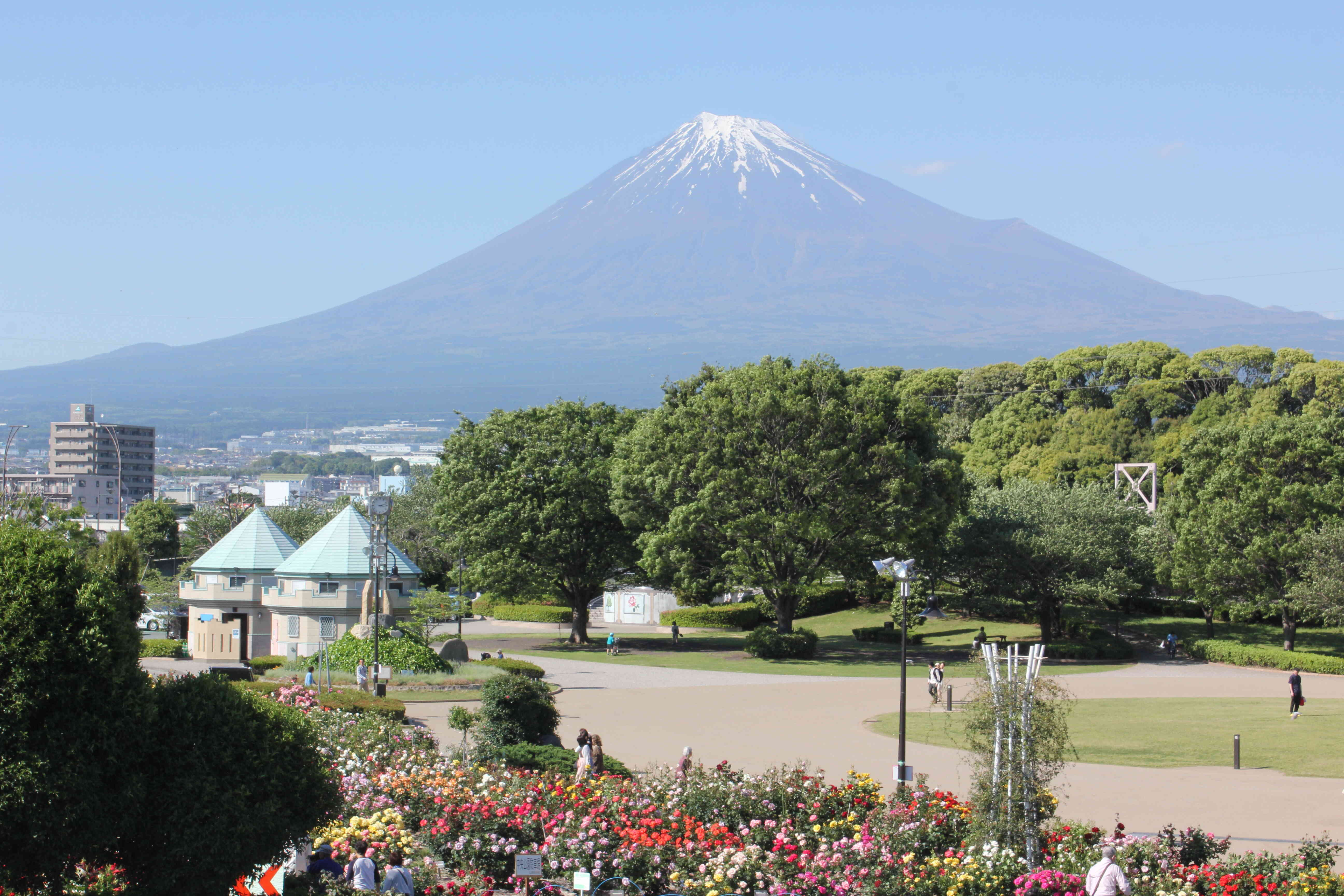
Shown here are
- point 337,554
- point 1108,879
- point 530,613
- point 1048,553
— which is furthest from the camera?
point 530,613

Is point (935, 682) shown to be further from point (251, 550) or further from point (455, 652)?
point (251, 550)

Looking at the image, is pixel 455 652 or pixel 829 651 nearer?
pixel 455 652

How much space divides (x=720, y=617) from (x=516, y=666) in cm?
2666

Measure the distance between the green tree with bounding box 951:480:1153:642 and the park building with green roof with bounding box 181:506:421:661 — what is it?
970 inches

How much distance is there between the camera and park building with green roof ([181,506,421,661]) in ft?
153

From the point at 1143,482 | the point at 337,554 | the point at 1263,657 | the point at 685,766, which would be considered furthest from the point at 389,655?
the point at 1143,482

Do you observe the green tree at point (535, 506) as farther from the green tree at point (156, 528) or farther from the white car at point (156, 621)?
the green tree at point (156, 528)

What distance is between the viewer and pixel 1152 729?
106 feet

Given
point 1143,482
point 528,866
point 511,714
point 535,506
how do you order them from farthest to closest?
point 1143,482 → point 535,506 → point 511,714 → point 528,866

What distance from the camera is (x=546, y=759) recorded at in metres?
22.2

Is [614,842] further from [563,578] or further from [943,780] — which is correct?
[563,578]

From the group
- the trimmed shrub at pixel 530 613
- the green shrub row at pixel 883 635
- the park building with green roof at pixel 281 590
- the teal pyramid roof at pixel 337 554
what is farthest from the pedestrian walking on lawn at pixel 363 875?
the trimmed shrub at pixel 530 613

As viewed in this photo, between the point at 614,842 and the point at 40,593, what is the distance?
8.15 meters

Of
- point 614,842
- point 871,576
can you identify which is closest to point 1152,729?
point 614,842
